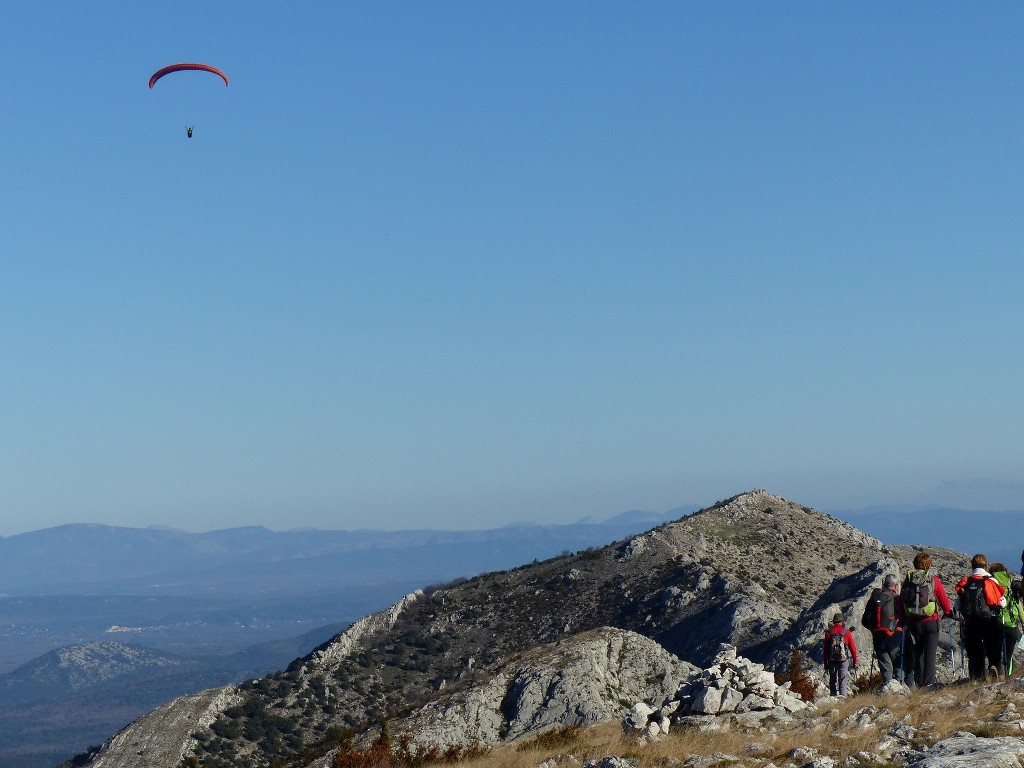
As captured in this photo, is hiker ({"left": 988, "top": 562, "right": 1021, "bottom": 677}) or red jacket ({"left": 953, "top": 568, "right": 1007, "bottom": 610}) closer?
red jacket ({"left": 953, "top": 568, "right": 1007, "bottom": 610})

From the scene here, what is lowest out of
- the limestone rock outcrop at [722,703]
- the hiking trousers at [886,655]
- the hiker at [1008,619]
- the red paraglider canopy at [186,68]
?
the limestone rock outcrop at [722,703]

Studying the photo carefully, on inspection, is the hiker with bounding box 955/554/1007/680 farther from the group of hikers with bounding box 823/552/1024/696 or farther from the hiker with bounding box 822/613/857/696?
the hiker with bounding box 822/613/857/696

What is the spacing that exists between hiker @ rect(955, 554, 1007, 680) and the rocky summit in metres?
14.5

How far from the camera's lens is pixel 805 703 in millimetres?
21625

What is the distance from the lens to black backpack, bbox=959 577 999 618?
20188 mm

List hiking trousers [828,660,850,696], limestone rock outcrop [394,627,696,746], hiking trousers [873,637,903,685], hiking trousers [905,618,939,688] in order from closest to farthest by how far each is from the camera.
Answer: hiking trousers [905,618,939,688] → hiking trousers [873,637,903,685] → hiking trousers [828,660,850,696] → limestone rock outcrop [394,627,696,746]

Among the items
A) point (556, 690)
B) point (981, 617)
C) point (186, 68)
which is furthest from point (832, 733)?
point (186, 68)

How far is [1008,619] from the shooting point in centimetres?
2027

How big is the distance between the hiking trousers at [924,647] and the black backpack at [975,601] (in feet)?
2.79

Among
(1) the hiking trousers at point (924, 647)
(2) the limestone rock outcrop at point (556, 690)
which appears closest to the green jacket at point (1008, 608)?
(1) the hiking trousers at point (924, 647)

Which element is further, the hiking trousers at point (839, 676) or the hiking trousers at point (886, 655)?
the hiking trousers at point (839, 676)

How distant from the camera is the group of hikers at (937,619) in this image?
20.3 m

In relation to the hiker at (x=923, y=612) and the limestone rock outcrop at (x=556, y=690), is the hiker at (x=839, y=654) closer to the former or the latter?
the hiker at (x=923, y=612)

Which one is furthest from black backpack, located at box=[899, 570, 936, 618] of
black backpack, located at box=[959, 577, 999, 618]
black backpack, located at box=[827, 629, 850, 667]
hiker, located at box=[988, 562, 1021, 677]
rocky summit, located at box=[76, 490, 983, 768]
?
rocky summit, located at box=[76, 490, 983, 768]
